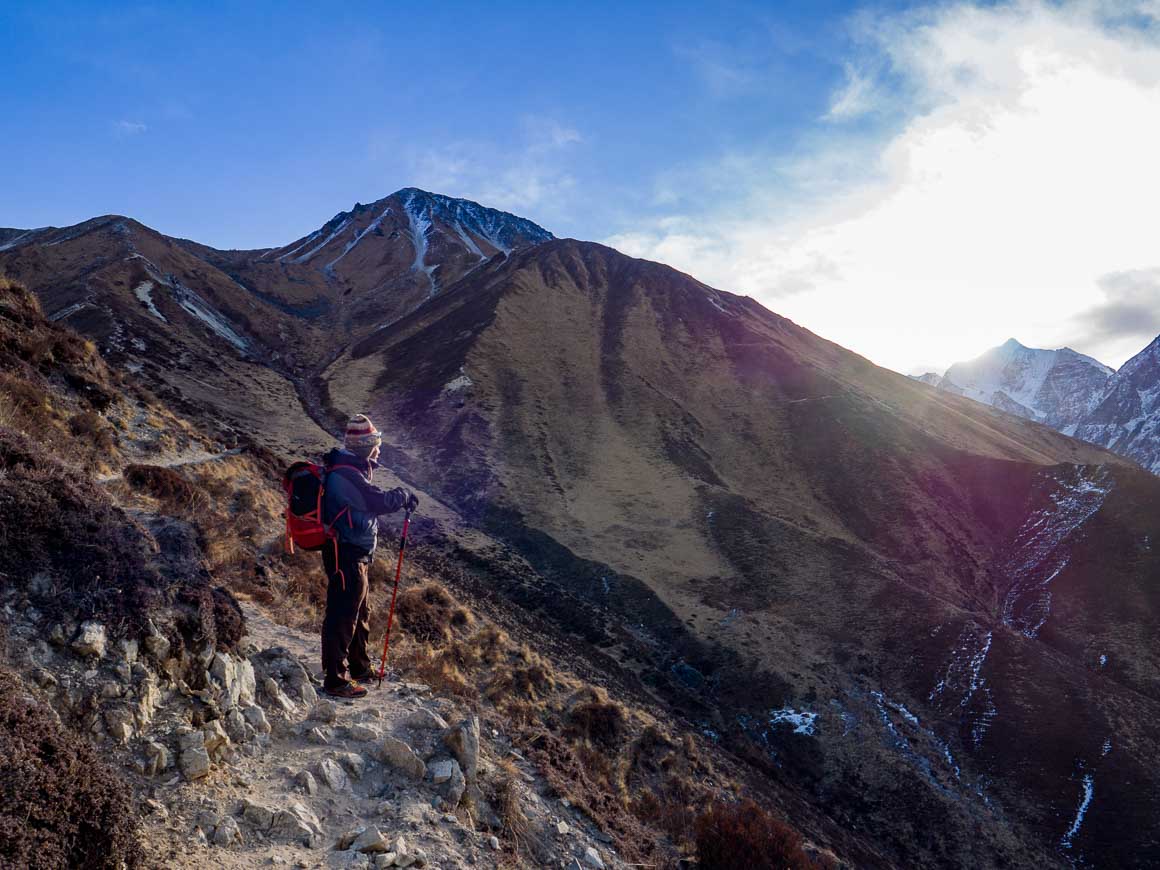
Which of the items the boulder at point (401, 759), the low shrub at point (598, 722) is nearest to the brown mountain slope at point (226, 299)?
the low shrub at point (598, 722)

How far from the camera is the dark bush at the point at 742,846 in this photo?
8961 millimetres

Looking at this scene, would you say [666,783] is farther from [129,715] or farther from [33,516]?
[33,516]

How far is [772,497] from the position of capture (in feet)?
157

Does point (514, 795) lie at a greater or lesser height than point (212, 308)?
lesser

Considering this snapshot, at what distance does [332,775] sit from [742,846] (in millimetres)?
6574

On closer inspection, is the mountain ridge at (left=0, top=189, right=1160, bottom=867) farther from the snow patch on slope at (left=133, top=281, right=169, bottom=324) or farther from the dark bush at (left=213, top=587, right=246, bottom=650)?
the dark bush at (left=213, top=587, right=246, bottom=650)

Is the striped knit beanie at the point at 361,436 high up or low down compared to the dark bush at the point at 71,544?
up

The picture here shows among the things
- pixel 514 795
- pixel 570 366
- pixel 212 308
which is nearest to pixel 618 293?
pixel 570 366

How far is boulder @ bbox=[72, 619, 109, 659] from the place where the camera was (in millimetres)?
5180

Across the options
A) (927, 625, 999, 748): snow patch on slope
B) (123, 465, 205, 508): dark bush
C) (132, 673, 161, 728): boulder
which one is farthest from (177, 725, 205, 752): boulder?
(927, 625, 999, 748): snow patch on slope

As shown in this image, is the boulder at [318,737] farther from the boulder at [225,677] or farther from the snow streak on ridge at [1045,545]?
the snow streak on ridge at [1045,545]

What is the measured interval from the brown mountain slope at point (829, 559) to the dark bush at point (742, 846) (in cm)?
1100

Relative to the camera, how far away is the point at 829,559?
36281mm

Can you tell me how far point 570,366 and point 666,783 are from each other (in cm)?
5605
